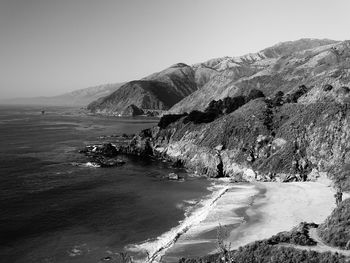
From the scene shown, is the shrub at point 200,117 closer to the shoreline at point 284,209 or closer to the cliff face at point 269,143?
the cliff face at point 269,143

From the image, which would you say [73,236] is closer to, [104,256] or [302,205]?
[104,256]

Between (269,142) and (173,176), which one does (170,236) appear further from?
(269,142)

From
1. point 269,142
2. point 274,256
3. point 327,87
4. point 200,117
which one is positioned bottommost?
point 274,256

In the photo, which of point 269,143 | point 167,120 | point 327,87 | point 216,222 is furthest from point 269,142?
point 167,120

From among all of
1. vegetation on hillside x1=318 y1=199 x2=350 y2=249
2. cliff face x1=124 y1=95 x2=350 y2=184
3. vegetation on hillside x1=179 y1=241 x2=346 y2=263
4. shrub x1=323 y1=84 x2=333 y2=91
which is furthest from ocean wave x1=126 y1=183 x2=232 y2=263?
shrub x1=323 y1=84 x2=333 y2=91

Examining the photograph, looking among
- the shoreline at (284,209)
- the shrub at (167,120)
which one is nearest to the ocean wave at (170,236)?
the shoreline at (284,209)
